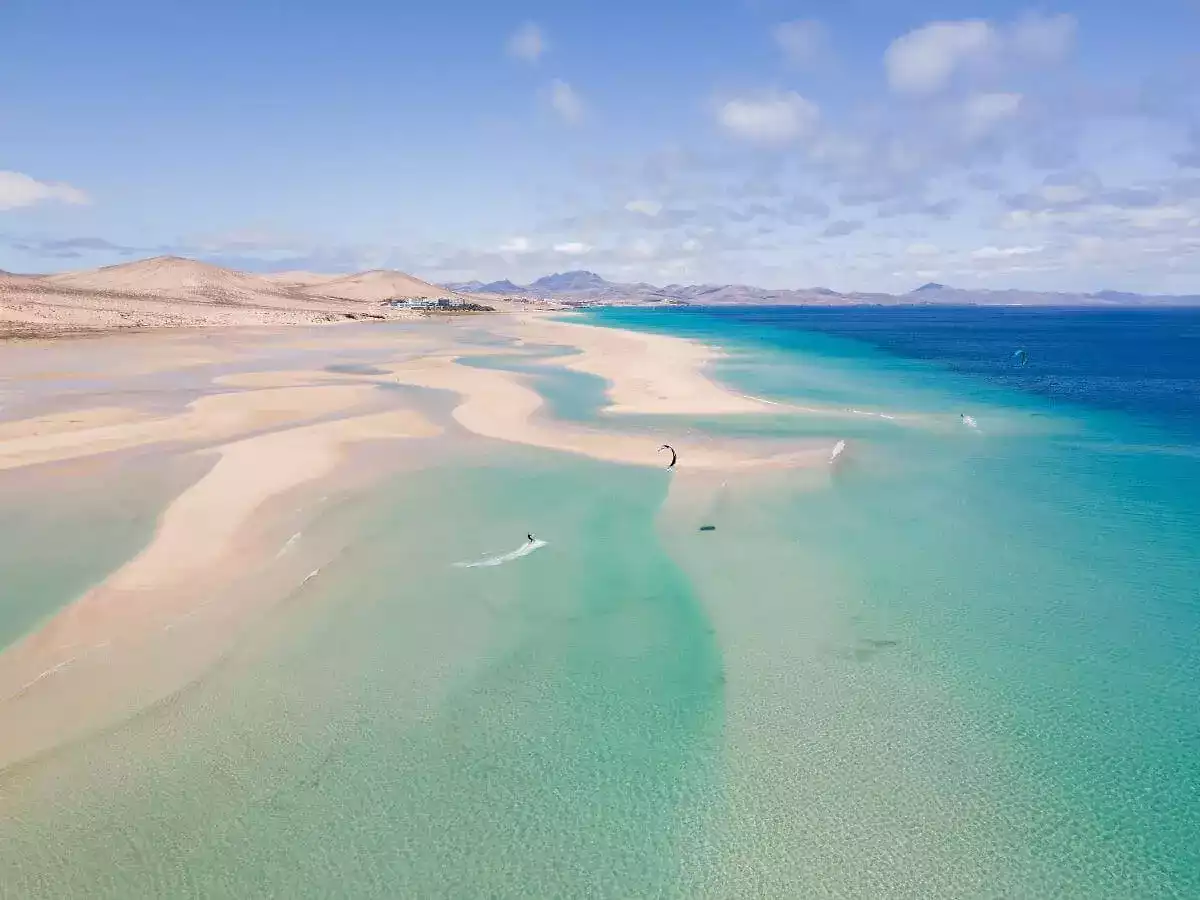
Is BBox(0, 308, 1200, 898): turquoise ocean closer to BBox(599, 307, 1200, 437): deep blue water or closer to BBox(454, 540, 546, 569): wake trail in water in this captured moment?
BBox(454, 540, 546, 569): wake trail in water

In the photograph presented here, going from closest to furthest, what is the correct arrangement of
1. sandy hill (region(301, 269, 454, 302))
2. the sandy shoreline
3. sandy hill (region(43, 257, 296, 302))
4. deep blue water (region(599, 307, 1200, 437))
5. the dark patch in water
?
the sandy shoreline < the dark patch in water < deep blue water (region(599, 307, 1200, 437)) < sandy hill (region(43, 257, 296, 302)) < sandy hill (region(301, 269, 454, 302))

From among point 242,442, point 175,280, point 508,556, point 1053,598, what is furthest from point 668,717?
point 175,280

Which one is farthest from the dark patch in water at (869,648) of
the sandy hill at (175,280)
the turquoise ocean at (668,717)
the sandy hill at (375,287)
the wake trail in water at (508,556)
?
the sandy hill at (375,287)

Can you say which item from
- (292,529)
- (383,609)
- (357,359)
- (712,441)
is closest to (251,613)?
(383,609)

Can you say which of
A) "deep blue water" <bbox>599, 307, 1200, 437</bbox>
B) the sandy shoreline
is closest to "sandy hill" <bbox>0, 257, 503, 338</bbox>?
the sandy shoreline

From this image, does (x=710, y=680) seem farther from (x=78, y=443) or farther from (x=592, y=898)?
(x=78, y=443)

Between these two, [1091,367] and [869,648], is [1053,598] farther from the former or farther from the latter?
[1091,367]
